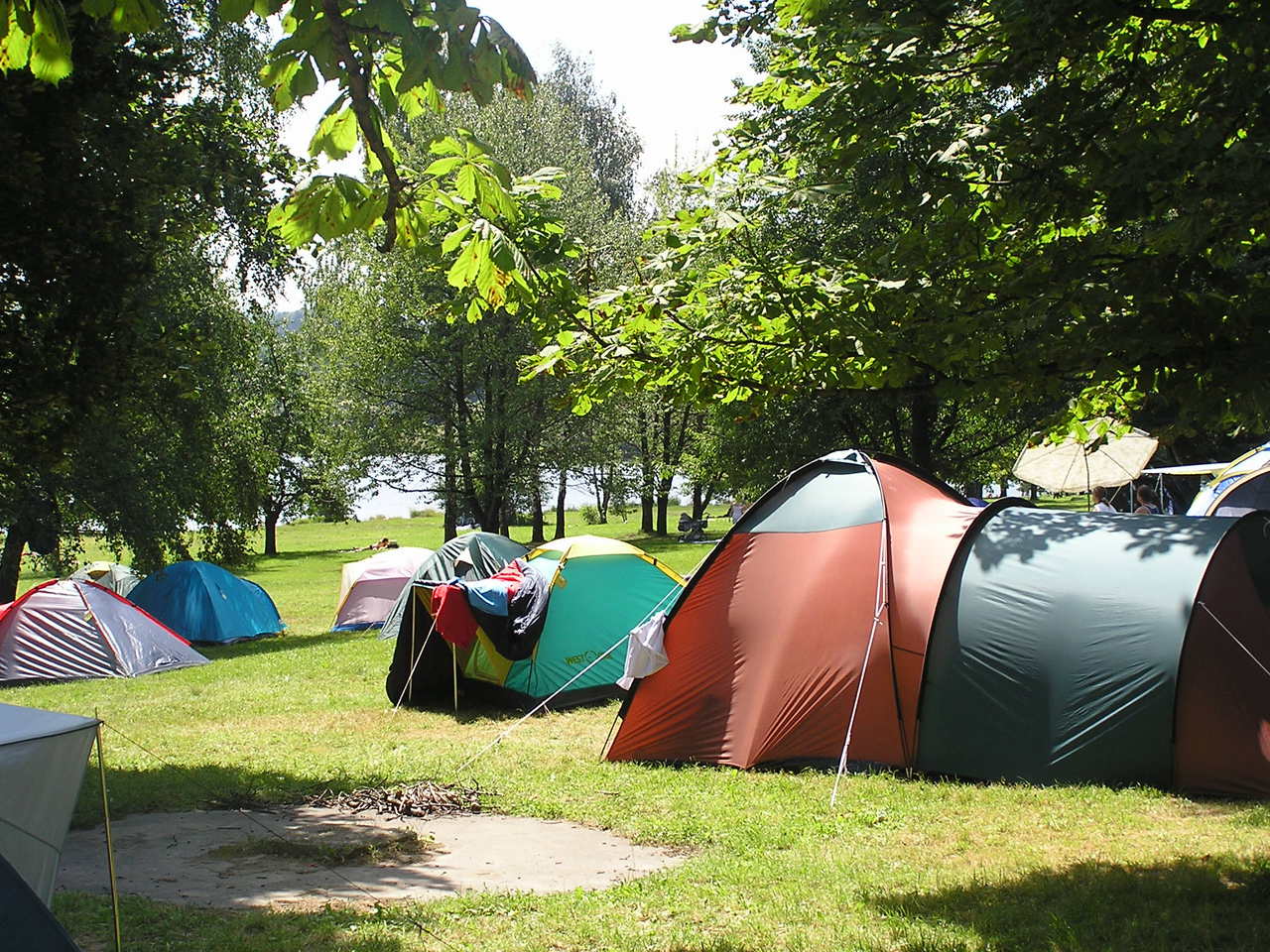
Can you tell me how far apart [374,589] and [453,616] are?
9.37m

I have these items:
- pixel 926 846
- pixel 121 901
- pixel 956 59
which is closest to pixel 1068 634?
pixel 926 846

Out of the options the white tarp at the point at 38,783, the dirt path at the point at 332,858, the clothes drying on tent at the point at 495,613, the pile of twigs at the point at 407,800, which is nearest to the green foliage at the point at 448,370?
the clothes drying on tent at the point at 495,613

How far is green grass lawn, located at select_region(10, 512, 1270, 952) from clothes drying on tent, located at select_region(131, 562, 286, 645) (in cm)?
786

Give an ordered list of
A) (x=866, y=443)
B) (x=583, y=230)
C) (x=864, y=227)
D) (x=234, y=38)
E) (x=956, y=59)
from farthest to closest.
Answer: (x=583, y=230)
(x=866, y=443)
(x=864, y=227)
(x=234, y=38)
(x=956, y=59)

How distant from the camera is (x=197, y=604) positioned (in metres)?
19.2

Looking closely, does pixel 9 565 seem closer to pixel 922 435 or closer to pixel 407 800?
pixel 407 800

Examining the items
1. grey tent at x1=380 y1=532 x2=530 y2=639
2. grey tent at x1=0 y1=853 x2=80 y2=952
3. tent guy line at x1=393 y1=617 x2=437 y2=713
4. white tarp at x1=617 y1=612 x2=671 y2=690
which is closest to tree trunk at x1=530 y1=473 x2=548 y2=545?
grey tent at x1=380 y1=532 x2=530 y2=639

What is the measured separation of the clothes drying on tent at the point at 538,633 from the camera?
38.3 ft

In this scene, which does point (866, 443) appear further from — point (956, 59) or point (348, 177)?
point (348, 177)

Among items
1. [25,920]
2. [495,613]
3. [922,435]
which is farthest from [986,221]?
[922,435]

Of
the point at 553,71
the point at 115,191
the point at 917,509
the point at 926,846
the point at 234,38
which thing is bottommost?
the point at 926,846

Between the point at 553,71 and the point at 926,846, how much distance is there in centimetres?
3663

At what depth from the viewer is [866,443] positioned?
23812 mm

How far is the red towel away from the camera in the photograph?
37.3 feet
